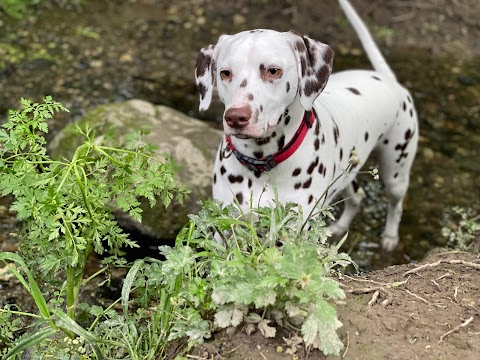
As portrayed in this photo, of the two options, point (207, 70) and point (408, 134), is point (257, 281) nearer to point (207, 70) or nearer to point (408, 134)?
point (207, 70)

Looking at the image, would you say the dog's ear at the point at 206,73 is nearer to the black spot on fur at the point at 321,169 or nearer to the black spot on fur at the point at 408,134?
the black spot on fur at the point at 321,169

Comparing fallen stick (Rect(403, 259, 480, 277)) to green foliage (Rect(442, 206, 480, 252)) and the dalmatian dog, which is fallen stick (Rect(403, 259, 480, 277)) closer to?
the dalmatian dog

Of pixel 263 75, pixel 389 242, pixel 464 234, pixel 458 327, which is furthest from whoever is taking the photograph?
pixel 389 242

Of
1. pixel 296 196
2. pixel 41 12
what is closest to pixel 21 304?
pixel 296 196

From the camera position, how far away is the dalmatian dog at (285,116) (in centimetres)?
338

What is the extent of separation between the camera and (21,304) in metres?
4.18

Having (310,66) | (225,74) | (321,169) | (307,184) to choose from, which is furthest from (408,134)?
(225,74)

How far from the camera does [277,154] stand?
3697 millimetres

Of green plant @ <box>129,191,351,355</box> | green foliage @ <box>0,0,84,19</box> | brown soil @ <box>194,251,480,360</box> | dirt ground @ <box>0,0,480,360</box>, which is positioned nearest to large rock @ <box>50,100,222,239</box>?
dirt ground @ <box>0,0,480,360</box>

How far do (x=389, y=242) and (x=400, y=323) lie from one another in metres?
2.51

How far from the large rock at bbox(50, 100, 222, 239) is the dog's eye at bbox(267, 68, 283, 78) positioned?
1.63 metres

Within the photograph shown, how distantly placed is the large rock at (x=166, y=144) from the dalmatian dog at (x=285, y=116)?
113 centimetres

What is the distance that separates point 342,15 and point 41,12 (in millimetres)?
3836

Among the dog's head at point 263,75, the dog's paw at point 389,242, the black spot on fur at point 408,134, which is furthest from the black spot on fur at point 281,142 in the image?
the dog's paw at point 389,242
